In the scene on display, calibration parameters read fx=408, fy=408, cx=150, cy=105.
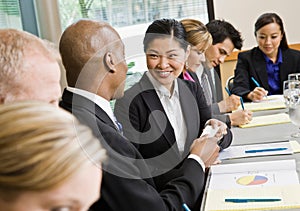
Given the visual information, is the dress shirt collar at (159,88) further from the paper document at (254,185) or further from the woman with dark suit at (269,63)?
the woman with dark suit at (269,63)

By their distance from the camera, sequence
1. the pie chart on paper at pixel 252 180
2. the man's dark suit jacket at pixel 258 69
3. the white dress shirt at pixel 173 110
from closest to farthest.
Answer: the pie chart on paper at pixel 252 180 → the white dress shirt at pixel 173 110 → the man's dark suit jacket at pixel 258 69

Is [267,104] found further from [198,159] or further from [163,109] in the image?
[198,159]

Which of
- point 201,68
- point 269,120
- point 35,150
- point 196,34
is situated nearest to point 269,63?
point 201,68

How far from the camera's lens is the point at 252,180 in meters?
1.30

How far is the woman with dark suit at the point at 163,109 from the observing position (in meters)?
1.72

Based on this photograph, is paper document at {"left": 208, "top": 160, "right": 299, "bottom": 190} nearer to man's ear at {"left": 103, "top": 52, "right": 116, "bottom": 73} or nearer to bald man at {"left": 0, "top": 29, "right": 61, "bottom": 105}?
man's ear at {"left": 103, "top": 52, "right": 116, "bottom": 73}

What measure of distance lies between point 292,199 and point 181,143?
0.75m

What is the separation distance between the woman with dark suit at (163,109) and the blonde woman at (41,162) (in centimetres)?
117

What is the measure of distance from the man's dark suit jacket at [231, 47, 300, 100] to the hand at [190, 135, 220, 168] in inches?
63.6

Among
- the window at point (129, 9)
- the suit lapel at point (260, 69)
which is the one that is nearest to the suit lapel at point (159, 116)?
the suit lapel at point (260, 69)

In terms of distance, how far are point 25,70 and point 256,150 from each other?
1.06 m

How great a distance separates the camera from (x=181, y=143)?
5.99 ft

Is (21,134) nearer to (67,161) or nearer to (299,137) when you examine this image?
(67,161)

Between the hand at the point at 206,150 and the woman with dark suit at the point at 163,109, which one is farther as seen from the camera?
the woman with dark suit at the point at 163,109
